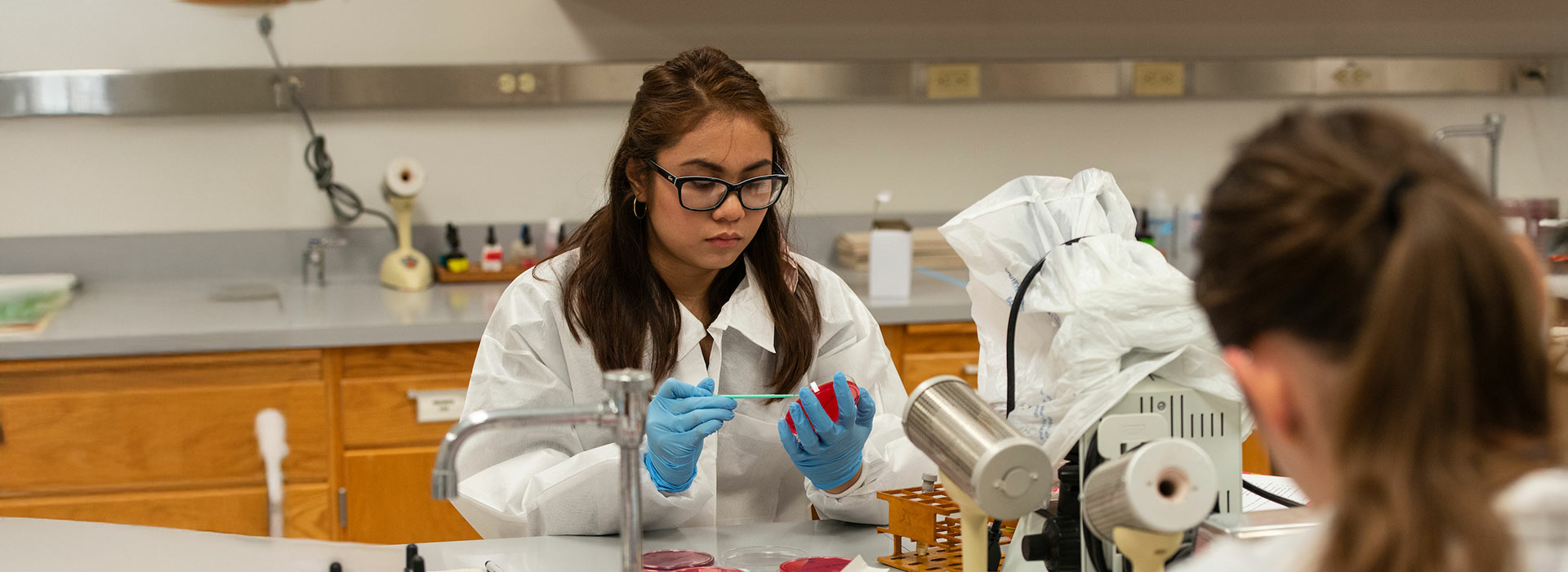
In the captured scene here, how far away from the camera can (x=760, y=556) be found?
140 centimetres

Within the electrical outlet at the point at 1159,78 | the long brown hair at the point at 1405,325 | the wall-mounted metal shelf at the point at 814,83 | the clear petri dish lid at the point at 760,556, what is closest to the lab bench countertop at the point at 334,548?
the clear petri dish lid at the point at 760,556

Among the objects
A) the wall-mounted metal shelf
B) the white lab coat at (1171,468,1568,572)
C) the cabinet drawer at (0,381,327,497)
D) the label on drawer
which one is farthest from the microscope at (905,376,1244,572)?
the wall-mounted metal shelf

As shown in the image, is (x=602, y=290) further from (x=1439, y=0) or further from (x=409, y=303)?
(x=1439, y=0)

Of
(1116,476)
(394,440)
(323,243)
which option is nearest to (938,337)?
(394,440)

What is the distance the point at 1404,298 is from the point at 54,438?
2465 mm

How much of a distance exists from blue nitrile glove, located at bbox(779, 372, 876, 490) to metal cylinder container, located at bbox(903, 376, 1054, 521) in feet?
1.02

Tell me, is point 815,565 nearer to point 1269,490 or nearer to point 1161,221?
point 1269,490

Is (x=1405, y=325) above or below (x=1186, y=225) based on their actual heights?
below

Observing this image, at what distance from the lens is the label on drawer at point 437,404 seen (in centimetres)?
249

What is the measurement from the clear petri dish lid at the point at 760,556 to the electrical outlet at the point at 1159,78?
224 centimetres

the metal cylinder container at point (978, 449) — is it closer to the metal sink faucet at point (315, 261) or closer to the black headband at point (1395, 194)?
the black headband at point (1395, 194)

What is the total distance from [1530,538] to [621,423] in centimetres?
66

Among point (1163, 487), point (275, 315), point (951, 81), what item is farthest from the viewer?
point (951, 81)

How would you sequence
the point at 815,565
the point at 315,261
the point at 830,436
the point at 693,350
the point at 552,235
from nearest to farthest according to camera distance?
1. the point at 815,565
2. the point at 830,436
3. the point at 693,350
4. the point at 315,261
5. the point at 552,235
